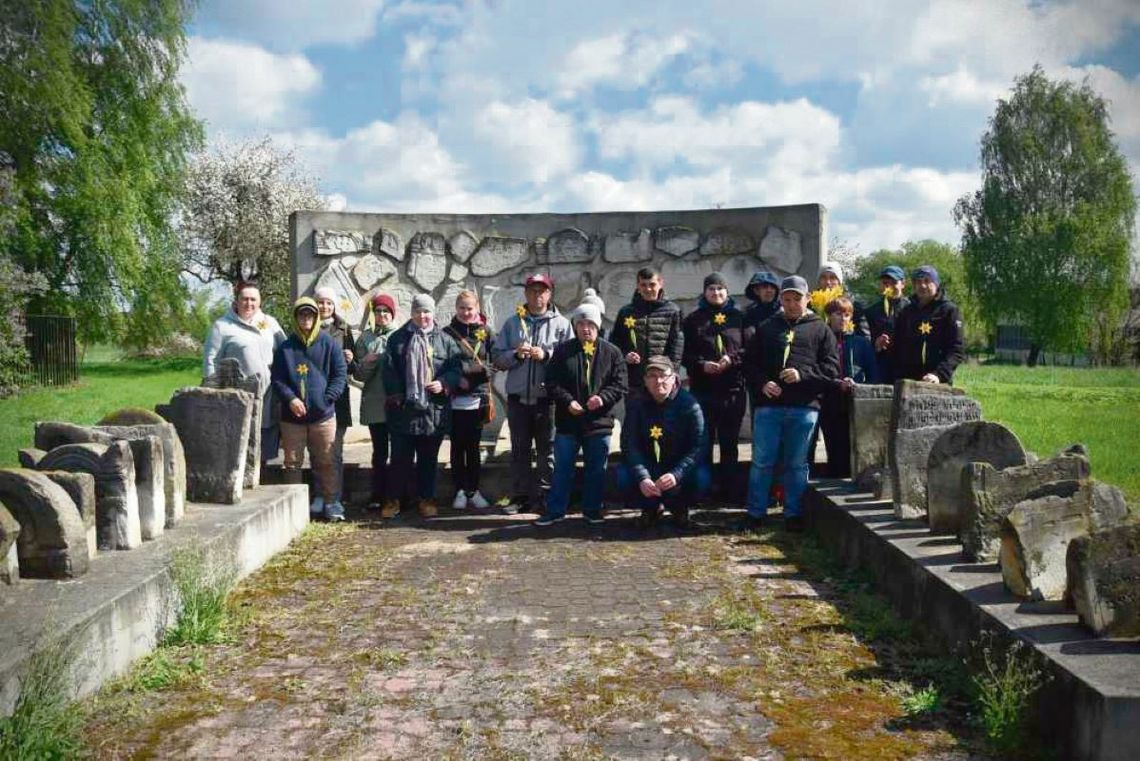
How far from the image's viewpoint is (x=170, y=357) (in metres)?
34.4

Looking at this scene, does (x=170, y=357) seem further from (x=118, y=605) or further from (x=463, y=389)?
(x=118, y=605)

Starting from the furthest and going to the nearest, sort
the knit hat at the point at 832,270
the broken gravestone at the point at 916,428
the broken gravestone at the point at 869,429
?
the knit hat at the point at 832,270
the broken gravestone at the point at 869,429
the broken gravestone at the point at 916,428

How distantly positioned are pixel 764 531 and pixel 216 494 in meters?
3.75

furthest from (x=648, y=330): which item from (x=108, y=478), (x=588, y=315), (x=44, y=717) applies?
(x=44, y=717)

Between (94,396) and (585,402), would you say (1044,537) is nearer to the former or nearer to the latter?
(585,402)

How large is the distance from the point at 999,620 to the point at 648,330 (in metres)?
4.42

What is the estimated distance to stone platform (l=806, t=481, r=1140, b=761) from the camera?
10.5ft

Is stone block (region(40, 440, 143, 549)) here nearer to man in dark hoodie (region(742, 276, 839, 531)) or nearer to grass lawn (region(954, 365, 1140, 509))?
man in dark hoodie (region(742, 276, 839, 531))

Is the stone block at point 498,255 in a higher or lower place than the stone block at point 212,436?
higher

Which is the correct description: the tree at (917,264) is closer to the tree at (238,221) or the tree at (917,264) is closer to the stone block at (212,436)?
the tree at (238,221)

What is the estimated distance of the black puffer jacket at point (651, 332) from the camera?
318 inches

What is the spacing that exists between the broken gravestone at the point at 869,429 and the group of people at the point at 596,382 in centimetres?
37

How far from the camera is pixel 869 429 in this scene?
23.1ft

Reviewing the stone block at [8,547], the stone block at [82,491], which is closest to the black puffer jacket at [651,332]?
the stone block at [82,491]
